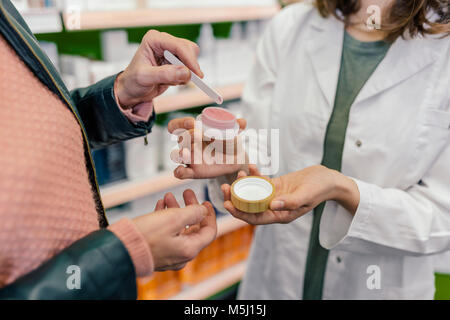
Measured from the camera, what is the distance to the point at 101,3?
1054mm

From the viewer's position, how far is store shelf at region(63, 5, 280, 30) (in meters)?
0.99

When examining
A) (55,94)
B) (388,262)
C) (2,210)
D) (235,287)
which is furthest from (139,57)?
(235,287)

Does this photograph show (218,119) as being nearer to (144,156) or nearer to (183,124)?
(183,124)

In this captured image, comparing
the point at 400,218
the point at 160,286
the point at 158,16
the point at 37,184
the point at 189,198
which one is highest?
the point at 158,16

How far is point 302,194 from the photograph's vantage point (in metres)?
0.57

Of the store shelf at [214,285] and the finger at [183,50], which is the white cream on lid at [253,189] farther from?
Result: the store shelf at [214,285]

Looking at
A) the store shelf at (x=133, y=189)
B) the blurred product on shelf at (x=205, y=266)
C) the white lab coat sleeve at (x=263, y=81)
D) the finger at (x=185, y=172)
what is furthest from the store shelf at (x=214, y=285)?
the finger at (x=185, y=172)

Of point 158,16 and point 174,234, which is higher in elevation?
point 158,16

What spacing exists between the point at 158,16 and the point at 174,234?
87cm

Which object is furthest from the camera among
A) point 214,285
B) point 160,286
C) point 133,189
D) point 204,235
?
point 214,285

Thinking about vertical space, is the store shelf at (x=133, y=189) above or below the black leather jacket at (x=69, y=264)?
below

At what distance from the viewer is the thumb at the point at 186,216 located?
482 millimetres

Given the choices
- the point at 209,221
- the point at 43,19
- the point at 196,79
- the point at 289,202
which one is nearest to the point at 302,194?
the point at 289,202

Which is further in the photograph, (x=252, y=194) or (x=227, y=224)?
(x=227, y=224)
